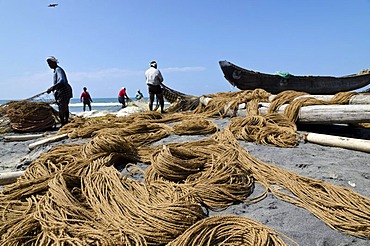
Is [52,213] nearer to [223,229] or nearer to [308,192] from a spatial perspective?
[223,229]

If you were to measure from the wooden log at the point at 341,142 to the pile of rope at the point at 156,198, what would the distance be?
12.5 inches

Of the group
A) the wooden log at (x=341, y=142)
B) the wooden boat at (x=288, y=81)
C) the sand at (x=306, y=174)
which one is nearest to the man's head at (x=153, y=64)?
the wooden boat at (x=288, y=81)

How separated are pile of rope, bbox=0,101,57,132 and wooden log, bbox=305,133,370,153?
22.5 ft

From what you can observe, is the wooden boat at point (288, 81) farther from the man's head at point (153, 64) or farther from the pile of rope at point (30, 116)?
the pile of rope at point (30, 116)

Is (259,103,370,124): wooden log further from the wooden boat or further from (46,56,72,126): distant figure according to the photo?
(46,56,72,126): distant figure

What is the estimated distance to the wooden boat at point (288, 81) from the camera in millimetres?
9805

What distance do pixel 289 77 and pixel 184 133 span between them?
6907 mm

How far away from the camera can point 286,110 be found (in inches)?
193

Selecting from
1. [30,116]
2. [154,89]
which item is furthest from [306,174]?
[30,116]

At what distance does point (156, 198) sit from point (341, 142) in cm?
264

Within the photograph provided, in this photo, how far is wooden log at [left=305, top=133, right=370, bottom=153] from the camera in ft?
11.7

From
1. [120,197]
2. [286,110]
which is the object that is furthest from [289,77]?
[120,197]

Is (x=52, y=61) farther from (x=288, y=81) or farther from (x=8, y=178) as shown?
(x=288, y=81)

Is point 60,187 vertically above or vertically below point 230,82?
below
